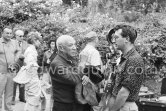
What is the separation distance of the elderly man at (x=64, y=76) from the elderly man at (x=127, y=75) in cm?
82

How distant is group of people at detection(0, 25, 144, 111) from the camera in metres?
3.83

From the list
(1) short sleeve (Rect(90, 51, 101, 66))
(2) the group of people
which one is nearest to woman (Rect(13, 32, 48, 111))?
(2) the group of people

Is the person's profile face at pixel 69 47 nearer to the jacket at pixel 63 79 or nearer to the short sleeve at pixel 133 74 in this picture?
the jacket at pixel 63 79

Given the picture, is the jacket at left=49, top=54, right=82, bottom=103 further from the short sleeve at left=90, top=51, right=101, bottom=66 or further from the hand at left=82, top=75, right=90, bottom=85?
the short sleeve at left=90, top=51, right=101, bottom=66

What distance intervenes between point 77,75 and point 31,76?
2015 millimetres

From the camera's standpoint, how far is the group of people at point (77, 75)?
3830mm

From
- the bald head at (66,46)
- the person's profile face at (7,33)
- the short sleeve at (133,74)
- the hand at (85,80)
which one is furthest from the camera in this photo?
the person's profile face at (7,33)

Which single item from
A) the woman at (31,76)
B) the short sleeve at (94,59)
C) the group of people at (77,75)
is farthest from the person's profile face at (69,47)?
the woman at (31,76)

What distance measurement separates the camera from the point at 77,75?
15.7ft

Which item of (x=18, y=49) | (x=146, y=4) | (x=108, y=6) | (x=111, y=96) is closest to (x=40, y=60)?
(x=18, y=49)

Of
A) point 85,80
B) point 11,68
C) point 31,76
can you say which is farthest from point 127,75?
point 11,68

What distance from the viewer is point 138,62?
3809mm

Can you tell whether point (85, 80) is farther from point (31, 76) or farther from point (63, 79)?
point (31, 76)

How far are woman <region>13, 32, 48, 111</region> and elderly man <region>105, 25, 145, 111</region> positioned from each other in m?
2.82
